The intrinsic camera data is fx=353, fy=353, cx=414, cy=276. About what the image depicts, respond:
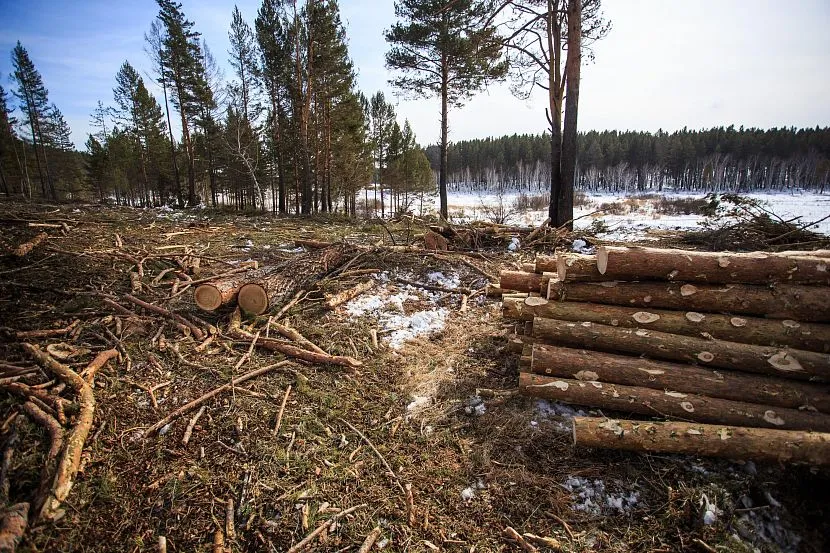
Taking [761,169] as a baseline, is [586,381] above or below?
below

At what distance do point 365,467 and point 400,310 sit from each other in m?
3.06

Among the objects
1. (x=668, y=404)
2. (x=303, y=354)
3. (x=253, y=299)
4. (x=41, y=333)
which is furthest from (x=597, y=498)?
(x=41, y=333)

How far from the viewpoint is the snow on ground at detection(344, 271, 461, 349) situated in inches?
205

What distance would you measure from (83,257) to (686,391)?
30.2 feet

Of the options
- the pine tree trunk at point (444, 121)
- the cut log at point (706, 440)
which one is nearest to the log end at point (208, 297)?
the cut log at point (706, 440)

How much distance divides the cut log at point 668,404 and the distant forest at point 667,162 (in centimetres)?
6998

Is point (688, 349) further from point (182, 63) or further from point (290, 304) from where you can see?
point (182, 63)

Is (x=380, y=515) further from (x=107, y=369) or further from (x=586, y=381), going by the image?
(x=107, y=369)

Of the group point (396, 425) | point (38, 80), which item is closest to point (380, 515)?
point (396, 425)

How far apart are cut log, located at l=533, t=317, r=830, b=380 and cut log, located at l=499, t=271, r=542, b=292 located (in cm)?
114

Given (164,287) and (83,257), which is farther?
(83,257)

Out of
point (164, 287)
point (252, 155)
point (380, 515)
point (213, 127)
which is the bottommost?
point (380, 515)

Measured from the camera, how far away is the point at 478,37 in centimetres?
1052

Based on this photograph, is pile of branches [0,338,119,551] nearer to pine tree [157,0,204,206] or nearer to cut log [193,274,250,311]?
cut log [193,274,250,311]
